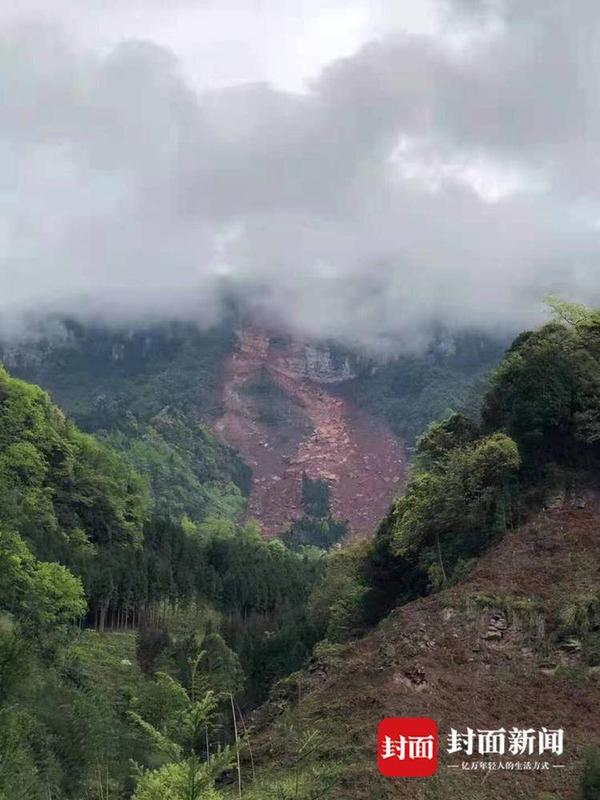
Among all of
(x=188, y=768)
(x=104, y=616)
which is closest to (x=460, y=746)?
(x=188, y=768)

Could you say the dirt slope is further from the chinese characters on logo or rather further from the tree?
the tree

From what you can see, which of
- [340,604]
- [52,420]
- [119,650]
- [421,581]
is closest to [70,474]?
[52,420]

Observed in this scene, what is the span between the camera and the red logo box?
Result: 17.3 m

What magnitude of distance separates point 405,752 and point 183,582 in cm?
6669

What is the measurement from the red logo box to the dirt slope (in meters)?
0.34

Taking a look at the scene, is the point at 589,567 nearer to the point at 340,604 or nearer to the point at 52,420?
the point at 340,604

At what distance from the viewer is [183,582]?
8150 cm

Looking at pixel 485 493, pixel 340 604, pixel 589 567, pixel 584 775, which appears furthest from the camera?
pixel 340 604

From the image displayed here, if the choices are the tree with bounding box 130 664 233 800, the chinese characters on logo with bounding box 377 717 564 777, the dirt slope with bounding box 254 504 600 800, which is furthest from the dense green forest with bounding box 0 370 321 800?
the chinese characters on logo with bounding box 377 717 564 777

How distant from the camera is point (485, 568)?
99.0 ft

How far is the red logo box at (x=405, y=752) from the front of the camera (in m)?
17.3

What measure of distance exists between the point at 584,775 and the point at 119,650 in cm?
5130

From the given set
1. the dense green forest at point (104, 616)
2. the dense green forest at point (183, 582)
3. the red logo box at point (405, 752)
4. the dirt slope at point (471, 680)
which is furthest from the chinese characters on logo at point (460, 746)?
the dense green forest at point (104, 616)

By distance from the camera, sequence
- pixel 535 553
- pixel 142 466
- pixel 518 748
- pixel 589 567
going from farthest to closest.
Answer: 1. pixel 142 466
2. pixel 535 553
3. pixel 589 567
4. pixel 518 748
